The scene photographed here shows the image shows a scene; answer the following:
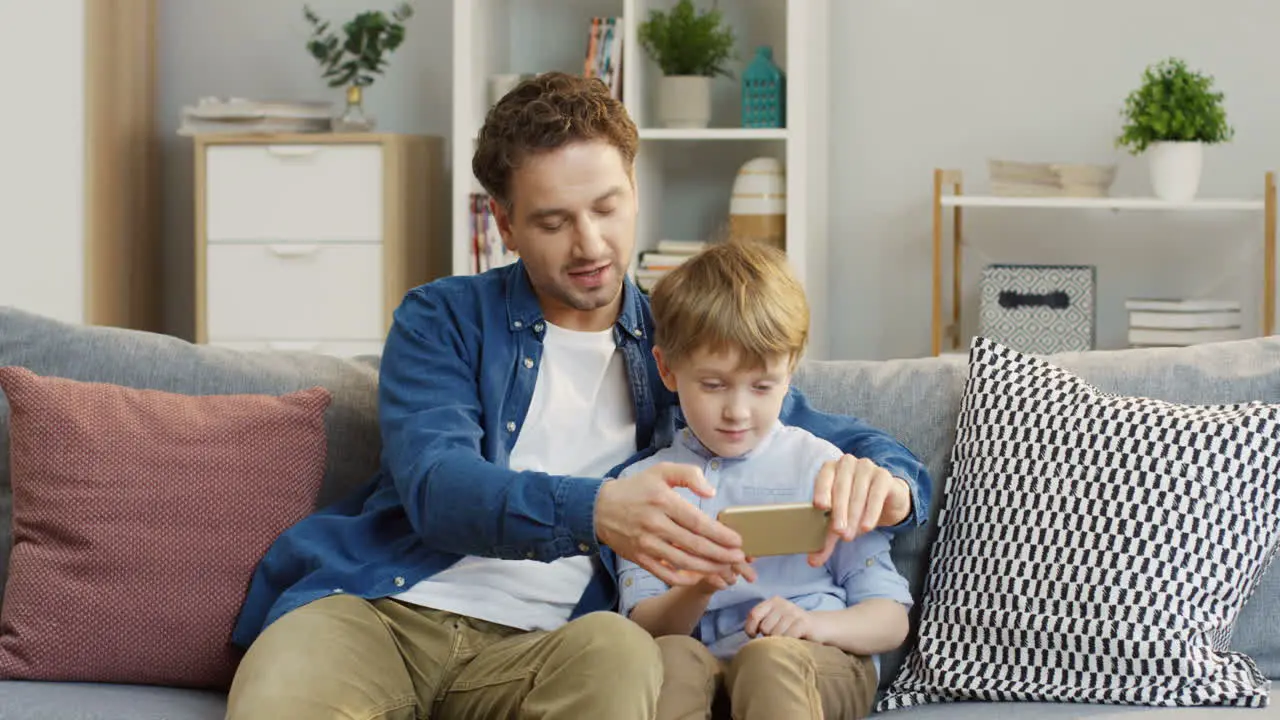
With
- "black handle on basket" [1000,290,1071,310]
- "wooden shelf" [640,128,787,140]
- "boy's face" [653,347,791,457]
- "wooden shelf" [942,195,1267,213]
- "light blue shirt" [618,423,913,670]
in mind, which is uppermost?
"wooden shelf" [640,128,787,140]

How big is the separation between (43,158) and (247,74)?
0.75 metres

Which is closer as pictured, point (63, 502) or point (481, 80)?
point (63, 502)

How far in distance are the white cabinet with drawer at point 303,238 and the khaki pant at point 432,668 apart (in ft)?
6.64

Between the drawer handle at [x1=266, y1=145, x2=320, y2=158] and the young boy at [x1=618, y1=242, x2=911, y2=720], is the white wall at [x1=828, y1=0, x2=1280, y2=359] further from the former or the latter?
the young boy at [x1=618, y1=242, x2=911, y2=720]

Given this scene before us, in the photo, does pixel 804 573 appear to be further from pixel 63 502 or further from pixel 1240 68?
pixel 1240 68

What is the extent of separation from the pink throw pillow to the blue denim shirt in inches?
1.8

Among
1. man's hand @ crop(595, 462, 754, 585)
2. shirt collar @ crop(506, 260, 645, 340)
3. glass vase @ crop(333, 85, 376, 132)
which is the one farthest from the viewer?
glass vase @ crop(333, 85, 376, 132)

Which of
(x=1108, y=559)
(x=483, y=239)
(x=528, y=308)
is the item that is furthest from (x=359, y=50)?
(x=1108, y=559)

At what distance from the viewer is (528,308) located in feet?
5.62

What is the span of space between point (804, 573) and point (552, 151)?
0.54 meters

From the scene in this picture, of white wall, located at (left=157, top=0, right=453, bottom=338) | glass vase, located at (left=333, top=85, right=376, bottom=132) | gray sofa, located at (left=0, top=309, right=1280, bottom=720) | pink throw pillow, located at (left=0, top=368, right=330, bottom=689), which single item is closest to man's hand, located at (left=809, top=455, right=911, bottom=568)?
gray sofa, located at (left=0, top=309, right=1280, bottom=720)

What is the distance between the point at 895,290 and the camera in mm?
3787

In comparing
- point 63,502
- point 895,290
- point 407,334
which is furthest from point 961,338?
point 63,502

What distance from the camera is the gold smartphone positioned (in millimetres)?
1325
